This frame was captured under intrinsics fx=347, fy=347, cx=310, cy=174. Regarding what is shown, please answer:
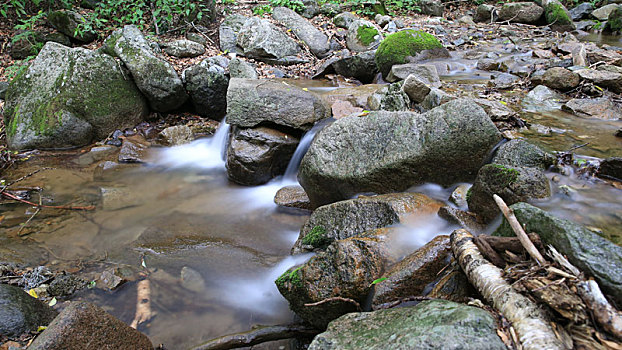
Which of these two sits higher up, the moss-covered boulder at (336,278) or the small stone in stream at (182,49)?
the small stone in stream at (182,49)

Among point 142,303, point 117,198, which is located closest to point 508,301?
point 142,303

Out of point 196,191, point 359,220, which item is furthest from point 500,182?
point 196,191

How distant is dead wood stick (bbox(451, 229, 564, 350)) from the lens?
64.9 inches

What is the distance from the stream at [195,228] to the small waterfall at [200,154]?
0.16ft

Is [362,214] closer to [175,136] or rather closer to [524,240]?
[524,240]

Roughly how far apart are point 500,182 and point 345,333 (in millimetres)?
2131

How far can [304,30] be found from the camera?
1138 cm

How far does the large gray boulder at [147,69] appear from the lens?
7719 millimetres

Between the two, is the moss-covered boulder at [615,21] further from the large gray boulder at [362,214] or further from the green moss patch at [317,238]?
the green moss patch at [317,238]

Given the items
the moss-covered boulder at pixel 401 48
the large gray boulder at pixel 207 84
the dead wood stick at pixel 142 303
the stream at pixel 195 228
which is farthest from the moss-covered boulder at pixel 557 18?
the dead wood stick at pixel 142 303

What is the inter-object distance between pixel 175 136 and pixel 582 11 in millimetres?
17511

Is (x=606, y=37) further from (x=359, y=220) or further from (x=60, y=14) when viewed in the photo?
(x=60, y=14)

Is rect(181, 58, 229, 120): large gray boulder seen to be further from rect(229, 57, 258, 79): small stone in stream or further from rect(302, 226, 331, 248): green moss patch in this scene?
rect(302, 226, 331, 248): green moss patch

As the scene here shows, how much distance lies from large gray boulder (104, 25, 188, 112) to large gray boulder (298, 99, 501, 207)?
4.70 m
